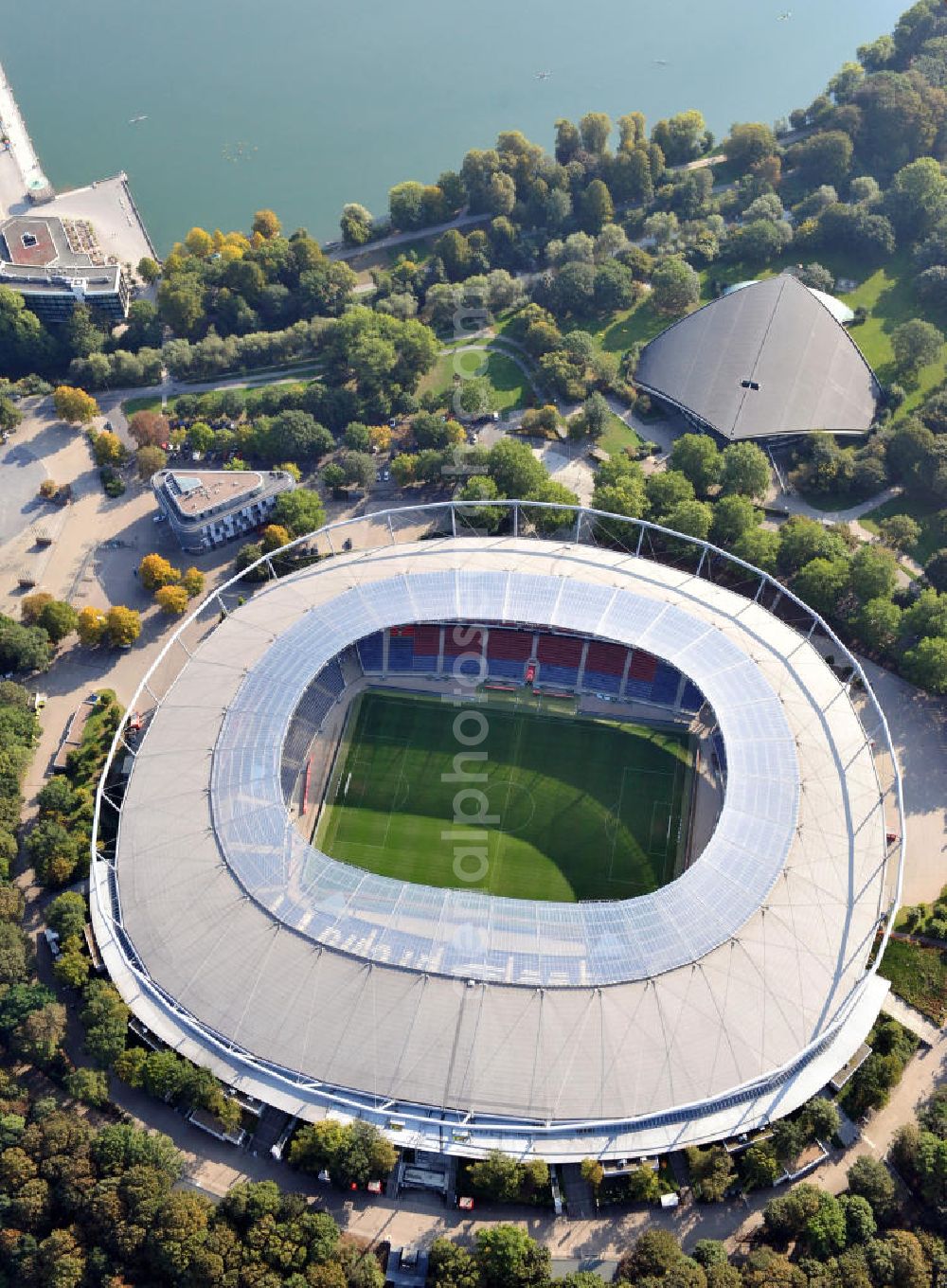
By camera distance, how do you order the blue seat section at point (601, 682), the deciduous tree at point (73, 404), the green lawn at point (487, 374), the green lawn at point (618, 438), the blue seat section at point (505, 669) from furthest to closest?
the green lawn at point (487, 374) < the deciduous tree at point (73, 404) < the green lawn at point (618, 438) < the blue seat section at point (505, 669) < the blue seat section at point (601, 682)

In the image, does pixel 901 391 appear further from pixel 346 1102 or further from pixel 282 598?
pixel 346 1102

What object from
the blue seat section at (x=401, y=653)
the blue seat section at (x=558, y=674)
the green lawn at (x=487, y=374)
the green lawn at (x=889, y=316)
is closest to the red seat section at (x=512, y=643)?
the blue seat section at (x=558, y=674)

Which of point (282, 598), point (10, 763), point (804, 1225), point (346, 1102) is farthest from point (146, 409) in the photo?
point (804, 1225)

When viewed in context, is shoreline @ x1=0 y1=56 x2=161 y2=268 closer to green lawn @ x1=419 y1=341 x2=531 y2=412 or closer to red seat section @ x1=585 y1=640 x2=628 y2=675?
green lawn @ x1=419 y1=341 x2=531 y2=412

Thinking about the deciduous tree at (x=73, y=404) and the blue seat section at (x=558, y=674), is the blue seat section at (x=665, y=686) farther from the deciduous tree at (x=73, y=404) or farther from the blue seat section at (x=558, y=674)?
the deciduous tree at (x=73, y=404)

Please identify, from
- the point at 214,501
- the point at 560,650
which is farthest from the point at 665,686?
the point at 214,501

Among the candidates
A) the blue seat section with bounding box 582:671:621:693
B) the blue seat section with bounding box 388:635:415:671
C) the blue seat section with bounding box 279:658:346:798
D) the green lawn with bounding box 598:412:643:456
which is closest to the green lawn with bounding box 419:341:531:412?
the green lawn with bounding box 598:412:643:456
